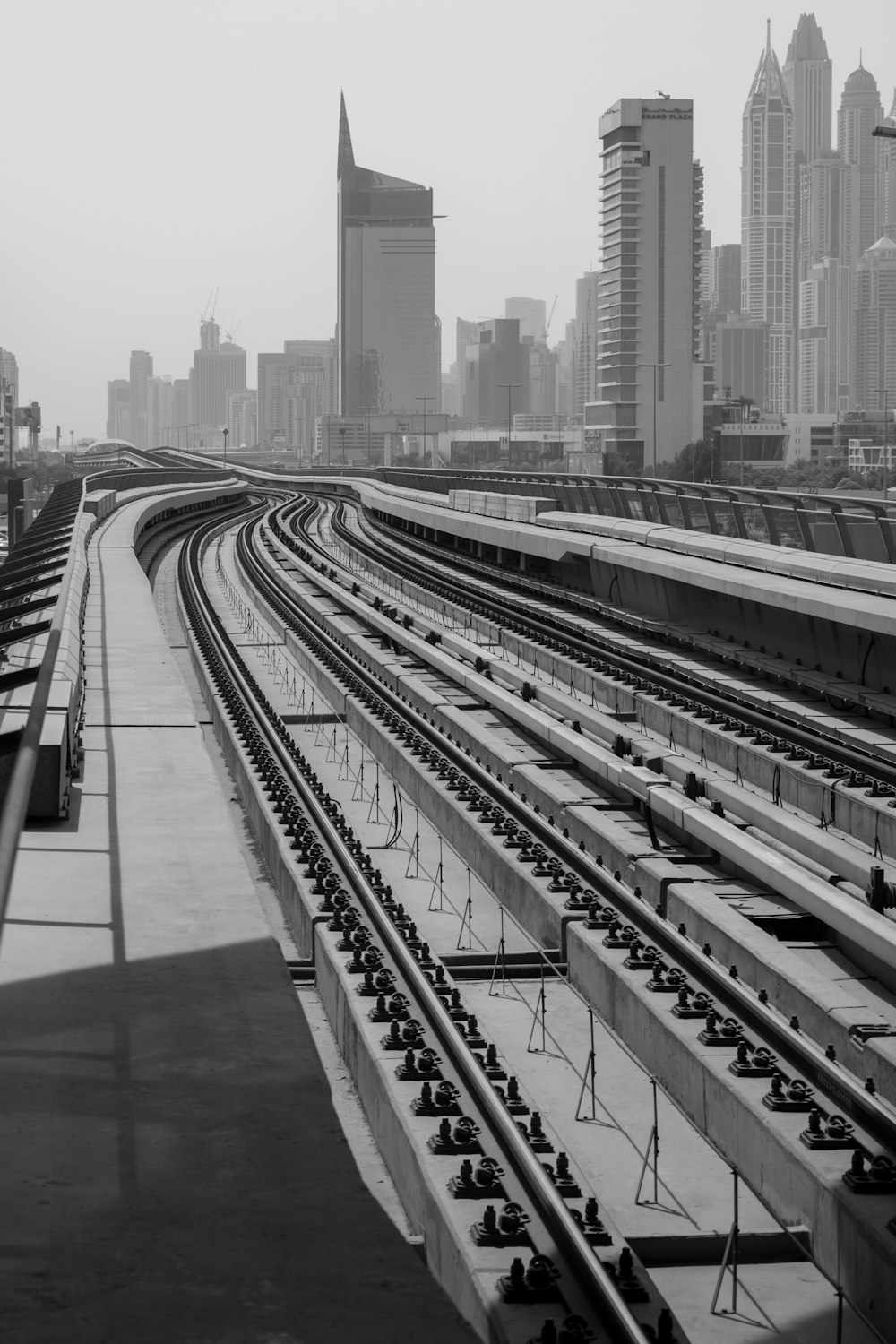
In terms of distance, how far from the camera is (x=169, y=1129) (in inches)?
245

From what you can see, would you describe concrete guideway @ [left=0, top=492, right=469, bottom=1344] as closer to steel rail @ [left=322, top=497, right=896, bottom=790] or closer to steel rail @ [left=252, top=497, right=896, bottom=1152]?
steel rail @ [left=252, top=497, right=896, bottom=1152]

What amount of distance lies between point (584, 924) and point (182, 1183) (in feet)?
18.2

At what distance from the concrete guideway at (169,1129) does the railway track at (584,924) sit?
80 centimetres

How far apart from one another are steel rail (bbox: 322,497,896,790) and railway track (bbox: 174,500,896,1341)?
278cm

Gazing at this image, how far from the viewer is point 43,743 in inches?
411

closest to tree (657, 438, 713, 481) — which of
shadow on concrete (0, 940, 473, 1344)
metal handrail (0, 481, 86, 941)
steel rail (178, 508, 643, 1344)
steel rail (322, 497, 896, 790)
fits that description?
steel rail (322, 497, 896, 790)

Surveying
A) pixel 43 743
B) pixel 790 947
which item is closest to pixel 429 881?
pixel 790 947

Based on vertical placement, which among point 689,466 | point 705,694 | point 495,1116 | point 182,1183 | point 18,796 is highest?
point 689,466

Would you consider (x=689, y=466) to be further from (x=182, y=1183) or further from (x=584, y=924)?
(x=182, y=1183)

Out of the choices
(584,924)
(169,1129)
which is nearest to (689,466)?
(584,924)

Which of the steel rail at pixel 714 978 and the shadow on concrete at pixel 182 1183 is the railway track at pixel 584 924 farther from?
the shadow on concrete at pixel 182 1183

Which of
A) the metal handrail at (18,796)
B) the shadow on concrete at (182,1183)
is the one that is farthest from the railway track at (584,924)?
the metal handrail at (18,796)

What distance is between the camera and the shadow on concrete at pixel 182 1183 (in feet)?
16.5

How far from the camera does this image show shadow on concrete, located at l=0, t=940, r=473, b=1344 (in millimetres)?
5031
